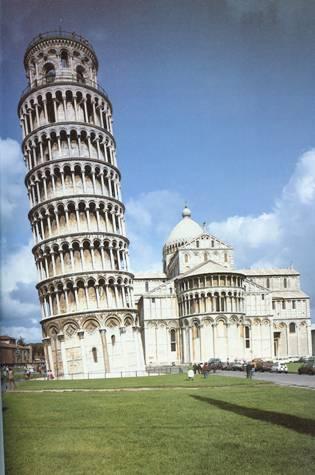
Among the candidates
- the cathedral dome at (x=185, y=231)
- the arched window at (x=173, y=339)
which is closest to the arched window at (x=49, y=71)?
the arched window at (x=173, y=339)

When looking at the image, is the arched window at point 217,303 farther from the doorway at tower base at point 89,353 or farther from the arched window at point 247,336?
the doorway at tower base at point 89,353

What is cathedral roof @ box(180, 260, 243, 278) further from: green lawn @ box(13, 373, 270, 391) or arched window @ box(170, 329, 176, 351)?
green lawn @ box(13, 373, 270, 391)

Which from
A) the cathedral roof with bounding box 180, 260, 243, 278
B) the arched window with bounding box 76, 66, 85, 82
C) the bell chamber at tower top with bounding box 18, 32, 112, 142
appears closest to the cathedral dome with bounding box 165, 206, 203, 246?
Result: the cathedral roof with bounding box 180, 260, 243, 278

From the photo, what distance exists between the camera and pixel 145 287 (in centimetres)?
4600

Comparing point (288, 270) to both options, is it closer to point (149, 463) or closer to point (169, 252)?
point (169, 252)

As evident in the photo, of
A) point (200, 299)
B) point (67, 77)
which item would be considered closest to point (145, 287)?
point (200, 299)

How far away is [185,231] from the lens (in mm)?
45312

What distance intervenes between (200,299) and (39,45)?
83.6ft

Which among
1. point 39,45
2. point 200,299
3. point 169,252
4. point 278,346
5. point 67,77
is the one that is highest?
point 67,77

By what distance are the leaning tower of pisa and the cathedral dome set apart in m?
20.6

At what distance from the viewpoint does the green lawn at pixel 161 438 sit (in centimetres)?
632

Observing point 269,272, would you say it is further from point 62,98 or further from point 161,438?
point 161,438

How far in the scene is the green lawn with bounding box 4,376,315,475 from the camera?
6.32 metres

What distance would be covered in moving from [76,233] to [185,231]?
22839mm
